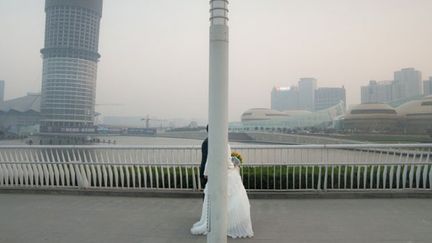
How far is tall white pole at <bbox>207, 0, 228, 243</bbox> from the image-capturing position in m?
2.86

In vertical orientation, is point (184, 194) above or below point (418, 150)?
below

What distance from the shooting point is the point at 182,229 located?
5.05 metres

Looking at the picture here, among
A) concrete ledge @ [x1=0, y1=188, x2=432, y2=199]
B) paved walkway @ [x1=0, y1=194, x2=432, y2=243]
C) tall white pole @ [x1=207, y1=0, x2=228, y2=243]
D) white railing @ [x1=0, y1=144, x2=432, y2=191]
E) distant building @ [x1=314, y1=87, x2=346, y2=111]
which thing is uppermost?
distant building @ [x1=314, y1=87, x2=346, y2=111]

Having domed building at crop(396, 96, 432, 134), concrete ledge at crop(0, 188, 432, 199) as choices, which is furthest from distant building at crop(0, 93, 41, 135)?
domed building at crop(396, 96, 432, 134)

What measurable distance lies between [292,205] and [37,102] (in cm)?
4152

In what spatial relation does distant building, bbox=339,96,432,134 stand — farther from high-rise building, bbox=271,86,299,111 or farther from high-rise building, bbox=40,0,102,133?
high-rise building, bbox=40,0,102,133

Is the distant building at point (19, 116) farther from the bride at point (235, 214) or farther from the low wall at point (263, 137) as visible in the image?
the bride at point (235, 214)

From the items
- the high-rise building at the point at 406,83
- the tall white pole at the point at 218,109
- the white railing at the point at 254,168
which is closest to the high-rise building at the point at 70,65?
the white railing at the point at 254,168

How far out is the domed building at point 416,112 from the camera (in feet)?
139

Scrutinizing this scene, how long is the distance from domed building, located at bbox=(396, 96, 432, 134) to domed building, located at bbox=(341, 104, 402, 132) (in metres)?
1.04

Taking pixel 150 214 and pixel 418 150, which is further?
pixel 418 150

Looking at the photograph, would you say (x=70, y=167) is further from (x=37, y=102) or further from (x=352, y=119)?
(x=352, y=119)

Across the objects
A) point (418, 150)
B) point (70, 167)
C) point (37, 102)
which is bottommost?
point (70, 167)

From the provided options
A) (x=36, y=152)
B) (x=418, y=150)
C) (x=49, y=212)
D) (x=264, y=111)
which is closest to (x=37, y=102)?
(x=36, y=152)
